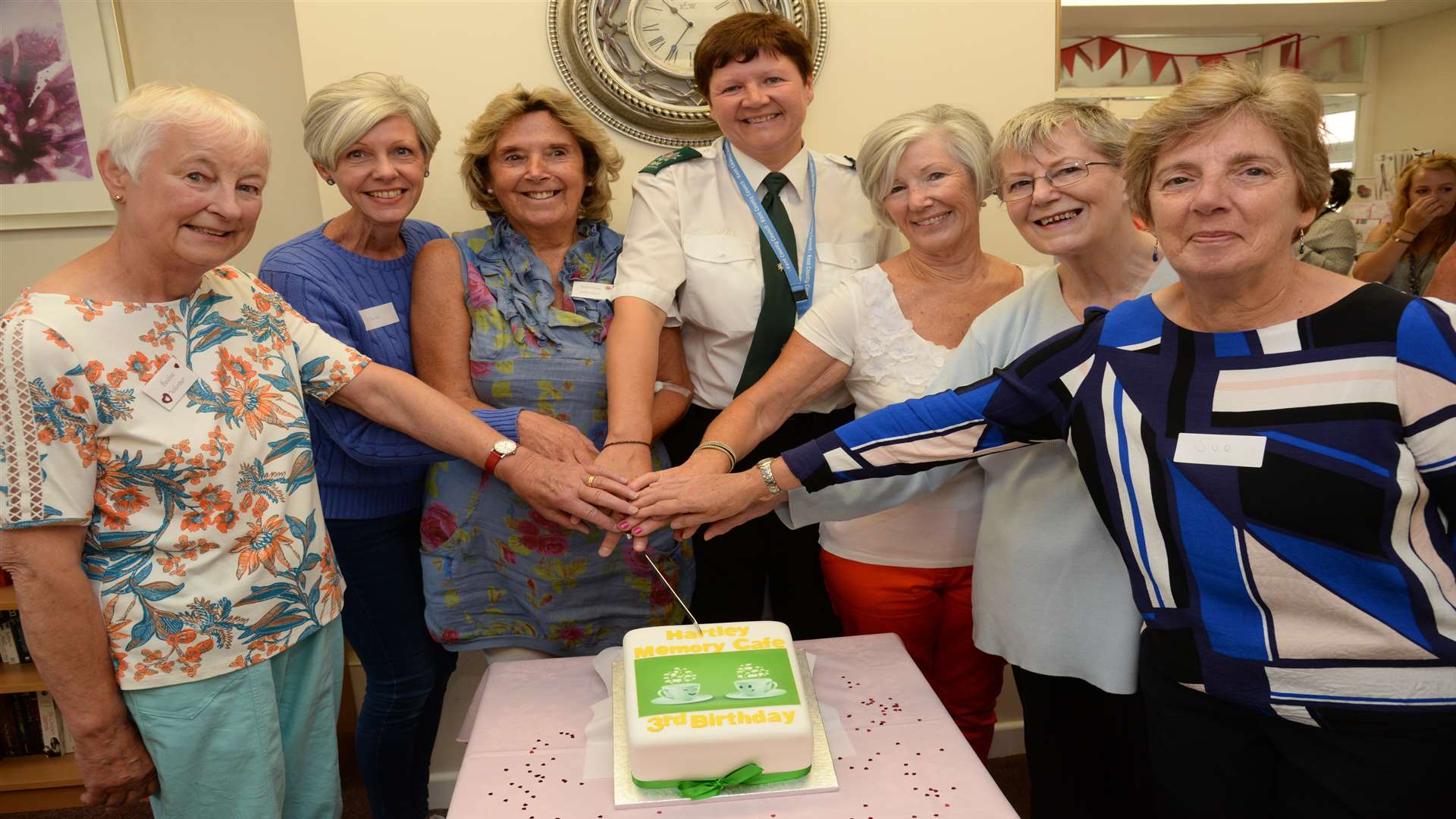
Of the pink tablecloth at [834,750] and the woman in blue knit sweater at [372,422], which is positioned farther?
the woman in blue knit sweater at [372,422]

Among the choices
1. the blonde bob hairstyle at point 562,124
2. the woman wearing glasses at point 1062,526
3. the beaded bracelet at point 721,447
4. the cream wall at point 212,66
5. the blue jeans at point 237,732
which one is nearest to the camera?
the blue jeans at point 237,732

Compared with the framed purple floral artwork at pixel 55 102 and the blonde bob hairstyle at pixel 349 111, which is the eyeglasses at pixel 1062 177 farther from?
the framed purple floral artwork at pixel 55 102

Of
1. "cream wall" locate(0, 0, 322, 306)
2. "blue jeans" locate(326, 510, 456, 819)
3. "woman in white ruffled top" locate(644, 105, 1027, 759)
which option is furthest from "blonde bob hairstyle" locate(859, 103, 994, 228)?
"cream wall" locate(0, 0, 322, 306)

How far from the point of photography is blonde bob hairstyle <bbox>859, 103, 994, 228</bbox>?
6.33 ft

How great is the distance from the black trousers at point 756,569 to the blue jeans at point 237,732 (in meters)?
0.94

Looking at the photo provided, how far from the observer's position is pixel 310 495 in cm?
164

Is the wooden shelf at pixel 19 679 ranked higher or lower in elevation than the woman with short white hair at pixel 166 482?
lower

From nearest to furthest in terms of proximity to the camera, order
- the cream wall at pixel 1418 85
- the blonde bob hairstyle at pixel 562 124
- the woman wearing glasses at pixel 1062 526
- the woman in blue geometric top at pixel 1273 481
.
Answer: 1. the woman in blue geometric top at pixel 1273 481
2. the woman wearing glasses at pixel 1062 526
3. the blonde bob hairstyle at pixel 562 124
4. the cream wall at pixel 1418 85

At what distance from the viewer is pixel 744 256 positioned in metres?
2.24

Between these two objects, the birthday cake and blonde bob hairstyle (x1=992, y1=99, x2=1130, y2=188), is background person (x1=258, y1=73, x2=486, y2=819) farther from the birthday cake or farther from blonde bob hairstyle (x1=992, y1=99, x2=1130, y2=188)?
blonde bob hairstyle (x1=992, y1=99, x2=1130, y2=188)

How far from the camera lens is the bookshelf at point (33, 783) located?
2818 mm

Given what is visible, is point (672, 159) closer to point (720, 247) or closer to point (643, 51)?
point (720, 247)

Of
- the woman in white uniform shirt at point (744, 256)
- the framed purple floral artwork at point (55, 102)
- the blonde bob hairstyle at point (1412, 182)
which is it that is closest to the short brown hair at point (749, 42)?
the woman in white uniform shirt at point (744, 256)

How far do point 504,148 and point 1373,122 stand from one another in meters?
2.76
